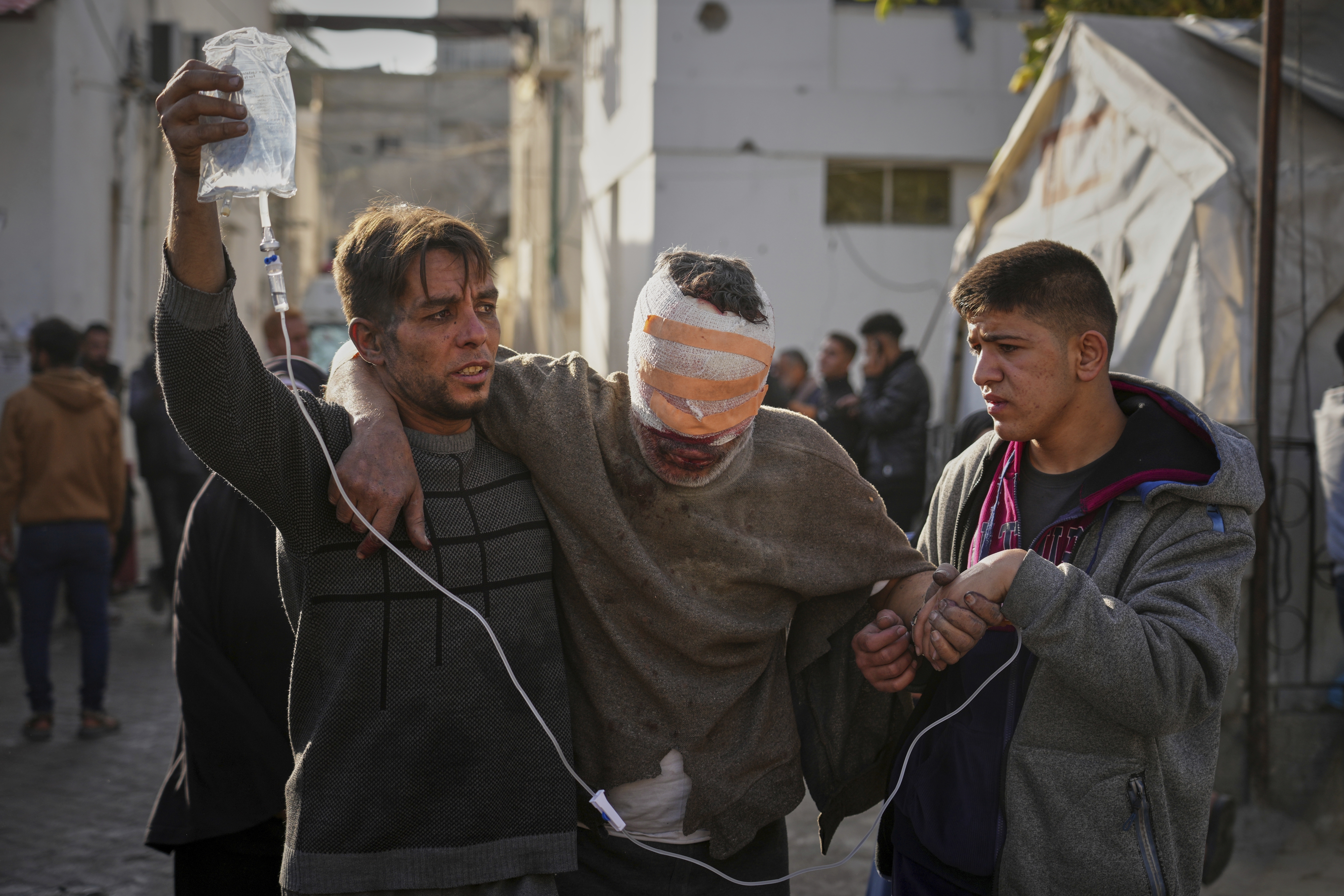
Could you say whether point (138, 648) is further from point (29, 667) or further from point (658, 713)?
point (658, 713)

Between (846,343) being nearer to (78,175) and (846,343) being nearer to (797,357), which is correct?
(797,357)

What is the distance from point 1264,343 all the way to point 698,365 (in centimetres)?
360

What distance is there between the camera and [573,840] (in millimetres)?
2262

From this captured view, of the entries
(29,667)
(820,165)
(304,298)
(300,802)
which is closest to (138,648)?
(29,667)

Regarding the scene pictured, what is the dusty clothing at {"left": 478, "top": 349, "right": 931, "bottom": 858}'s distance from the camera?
2.36m

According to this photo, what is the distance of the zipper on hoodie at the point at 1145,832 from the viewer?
2.25 meters

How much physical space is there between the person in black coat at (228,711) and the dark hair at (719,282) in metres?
1.13

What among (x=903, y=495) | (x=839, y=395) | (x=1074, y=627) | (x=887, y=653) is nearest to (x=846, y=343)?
(x=839, y=395)

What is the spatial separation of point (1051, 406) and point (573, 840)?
1345 mm

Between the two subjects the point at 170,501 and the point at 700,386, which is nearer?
the point at 700,386

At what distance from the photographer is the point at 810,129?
41.5ft

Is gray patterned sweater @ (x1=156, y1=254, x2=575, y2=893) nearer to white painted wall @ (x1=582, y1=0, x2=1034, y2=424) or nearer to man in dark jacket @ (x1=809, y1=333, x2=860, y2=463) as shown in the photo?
man in dark jacket @ (x1=809, y1=333, x2=860, y2=463)

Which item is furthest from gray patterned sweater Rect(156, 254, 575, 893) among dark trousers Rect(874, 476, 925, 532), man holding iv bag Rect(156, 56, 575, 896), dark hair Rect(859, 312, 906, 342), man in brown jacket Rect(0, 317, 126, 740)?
dark hair Rect(859, 312, 906, 342)

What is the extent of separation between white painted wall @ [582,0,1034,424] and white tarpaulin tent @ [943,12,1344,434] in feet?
20.6
